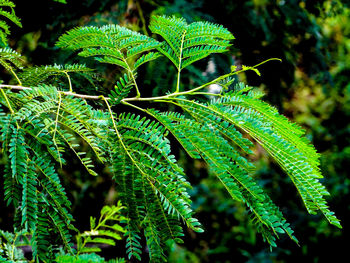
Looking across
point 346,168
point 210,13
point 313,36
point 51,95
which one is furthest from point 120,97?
point 346,168

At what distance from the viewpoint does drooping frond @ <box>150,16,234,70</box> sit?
781 millimetres

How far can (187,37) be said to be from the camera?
0.79 meters

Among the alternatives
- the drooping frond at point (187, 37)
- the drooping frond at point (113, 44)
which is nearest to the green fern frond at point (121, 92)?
the drooping frond at point (113, 44)

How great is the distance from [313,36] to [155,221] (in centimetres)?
195

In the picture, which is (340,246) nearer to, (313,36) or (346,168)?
(346,168)

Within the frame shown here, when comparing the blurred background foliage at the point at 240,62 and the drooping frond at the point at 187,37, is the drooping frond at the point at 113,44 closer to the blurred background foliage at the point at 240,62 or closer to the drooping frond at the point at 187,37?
the drooping frond at the point at 187,37

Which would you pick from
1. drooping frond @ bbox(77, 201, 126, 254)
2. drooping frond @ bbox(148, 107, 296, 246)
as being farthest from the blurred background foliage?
drooping frond @ bbox(148, 107, 296, 246)

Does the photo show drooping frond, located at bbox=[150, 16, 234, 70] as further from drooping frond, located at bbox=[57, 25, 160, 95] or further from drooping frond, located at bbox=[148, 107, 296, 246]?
drooping frond, located at bbox=[148, 107, 296, 246]

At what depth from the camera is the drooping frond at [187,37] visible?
2.56 ft

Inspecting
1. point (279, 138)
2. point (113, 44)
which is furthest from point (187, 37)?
point (279, 138)

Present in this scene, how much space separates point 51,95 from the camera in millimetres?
676

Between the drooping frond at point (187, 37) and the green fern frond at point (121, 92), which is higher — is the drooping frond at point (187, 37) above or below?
above

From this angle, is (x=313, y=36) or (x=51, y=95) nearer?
(x=51, y=95)

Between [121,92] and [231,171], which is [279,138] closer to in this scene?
[231,171]
